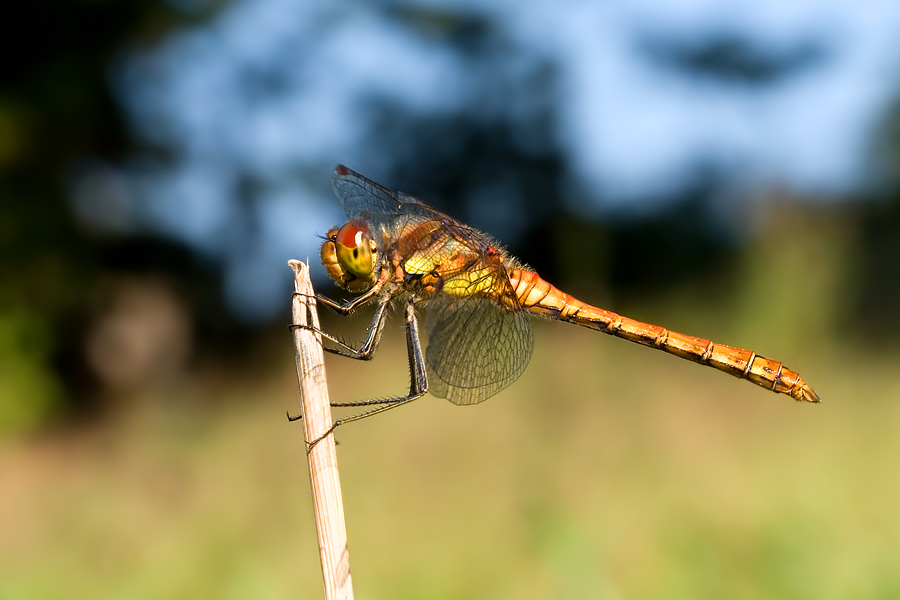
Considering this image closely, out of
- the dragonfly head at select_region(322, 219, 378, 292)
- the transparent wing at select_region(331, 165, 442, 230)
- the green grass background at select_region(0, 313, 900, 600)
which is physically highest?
the transparent wing at select_region(331, 165, 442, 230)

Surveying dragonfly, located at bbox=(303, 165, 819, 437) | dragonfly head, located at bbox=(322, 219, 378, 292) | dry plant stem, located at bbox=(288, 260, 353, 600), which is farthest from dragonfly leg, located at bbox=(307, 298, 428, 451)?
dry plant stem, located at bbox=(288, 260, 353, 600)

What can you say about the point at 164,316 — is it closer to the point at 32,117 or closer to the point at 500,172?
the point at 32,117

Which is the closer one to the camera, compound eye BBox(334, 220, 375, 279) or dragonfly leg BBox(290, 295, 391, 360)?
dragonfly leg BBox(290, 295, 391, 360)

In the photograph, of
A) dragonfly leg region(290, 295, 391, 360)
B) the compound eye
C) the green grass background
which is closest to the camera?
dragonfly leg region(290, 295, 391, 360)

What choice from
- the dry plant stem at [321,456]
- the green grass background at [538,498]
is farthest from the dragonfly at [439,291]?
the dry plant stem at [321,456]

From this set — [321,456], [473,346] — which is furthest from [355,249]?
[321,456]

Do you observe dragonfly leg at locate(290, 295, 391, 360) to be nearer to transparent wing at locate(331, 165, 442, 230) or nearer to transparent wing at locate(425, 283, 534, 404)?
transparent wing at locate(425, 283, 534, 404)
